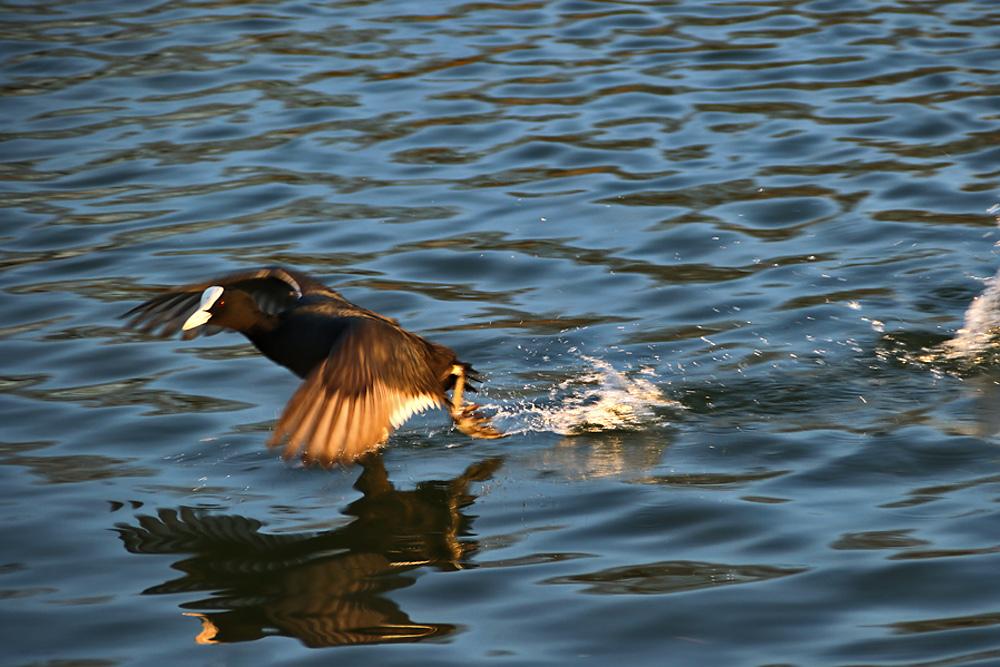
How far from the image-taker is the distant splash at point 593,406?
211 inches

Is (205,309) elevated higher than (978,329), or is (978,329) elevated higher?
(205,309)

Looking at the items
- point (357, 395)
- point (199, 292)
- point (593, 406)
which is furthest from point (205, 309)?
point (593, 406)

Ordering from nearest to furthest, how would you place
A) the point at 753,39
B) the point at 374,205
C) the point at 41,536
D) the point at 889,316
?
the point at 41,536, the point at 889,316, the point at 374,205, the point at 753,39

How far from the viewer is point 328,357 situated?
4441 millimetres

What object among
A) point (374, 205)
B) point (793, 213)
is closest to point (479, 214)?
point (374, 205)

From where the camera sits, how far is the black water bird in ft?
13.9

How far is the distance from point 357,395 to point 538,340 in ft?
6.71

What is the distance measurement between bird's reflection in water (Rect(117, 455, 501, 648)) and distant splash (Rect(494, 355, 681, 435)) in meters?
0.57

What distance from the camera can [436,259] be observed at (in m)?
7.56

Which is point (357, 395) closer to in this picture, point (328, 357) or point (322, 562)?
point (328, 357)

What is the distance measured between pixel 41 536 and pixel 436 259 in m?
3.60

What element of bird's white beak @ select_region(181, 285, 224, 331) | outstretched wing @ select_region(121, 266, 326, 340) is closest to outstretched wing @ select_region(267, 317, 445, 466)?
bird's white beak @ select_region(181, 285, 224, 331)

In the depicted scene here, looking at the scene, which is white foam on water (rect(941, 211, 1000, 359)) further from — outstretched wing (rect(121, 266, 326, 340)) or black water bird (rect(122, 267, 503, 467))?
outstretched wing (rect(121, 266, 326, 340))

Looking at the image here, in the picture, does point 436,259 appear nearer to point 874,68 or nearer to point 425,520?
point 425,520
